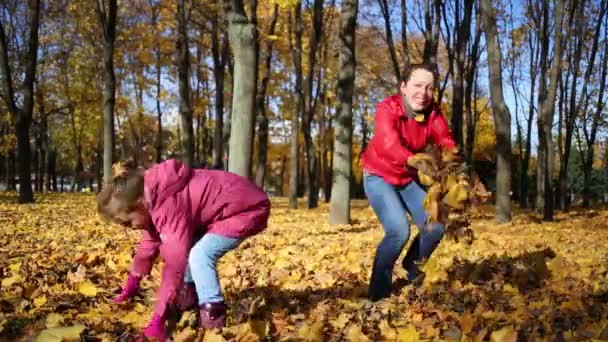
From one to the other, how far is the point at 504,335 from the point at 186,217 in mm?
1652

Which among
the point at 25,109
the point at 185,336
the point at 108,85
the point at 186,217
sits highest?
the point at 108,85

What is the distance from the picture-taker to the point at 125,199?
9.01ft

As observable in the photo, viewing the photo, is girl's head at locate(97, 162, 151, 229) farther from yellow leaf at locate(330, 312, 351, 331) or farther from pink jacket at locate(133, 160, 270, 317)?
yellow leaf at locate(330, 312, 351, 331)

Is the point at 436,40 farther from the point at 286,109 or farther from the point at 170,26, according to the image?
the point at 286,109

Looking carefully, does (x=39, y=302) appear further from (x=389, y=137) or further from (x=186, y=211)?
(x=389, y=137)

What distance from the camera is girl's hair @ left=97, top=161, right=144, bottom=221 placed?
8.95 ft

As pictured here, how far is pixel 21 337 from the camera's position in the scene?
2.75m

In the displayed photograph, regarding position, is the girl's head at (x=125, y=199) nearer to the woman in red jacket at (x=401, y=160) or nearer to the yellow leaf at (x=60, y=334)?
the yellow leaf at (x=60, y=334)

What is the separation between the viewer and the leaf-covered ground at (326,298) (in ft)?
9.45

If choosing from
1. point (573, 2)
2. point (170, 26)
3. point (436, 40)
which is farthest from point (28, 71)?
point (573, 2)

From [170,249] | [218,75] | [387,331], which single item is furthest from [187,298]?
[218,75]

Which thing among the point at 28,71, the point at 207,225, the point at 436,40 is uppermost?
the point at 436,40

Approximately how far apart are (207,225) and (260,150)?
51.0 ft

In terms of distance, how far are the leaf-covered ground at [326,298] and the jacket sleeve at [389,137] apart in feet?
1.94
